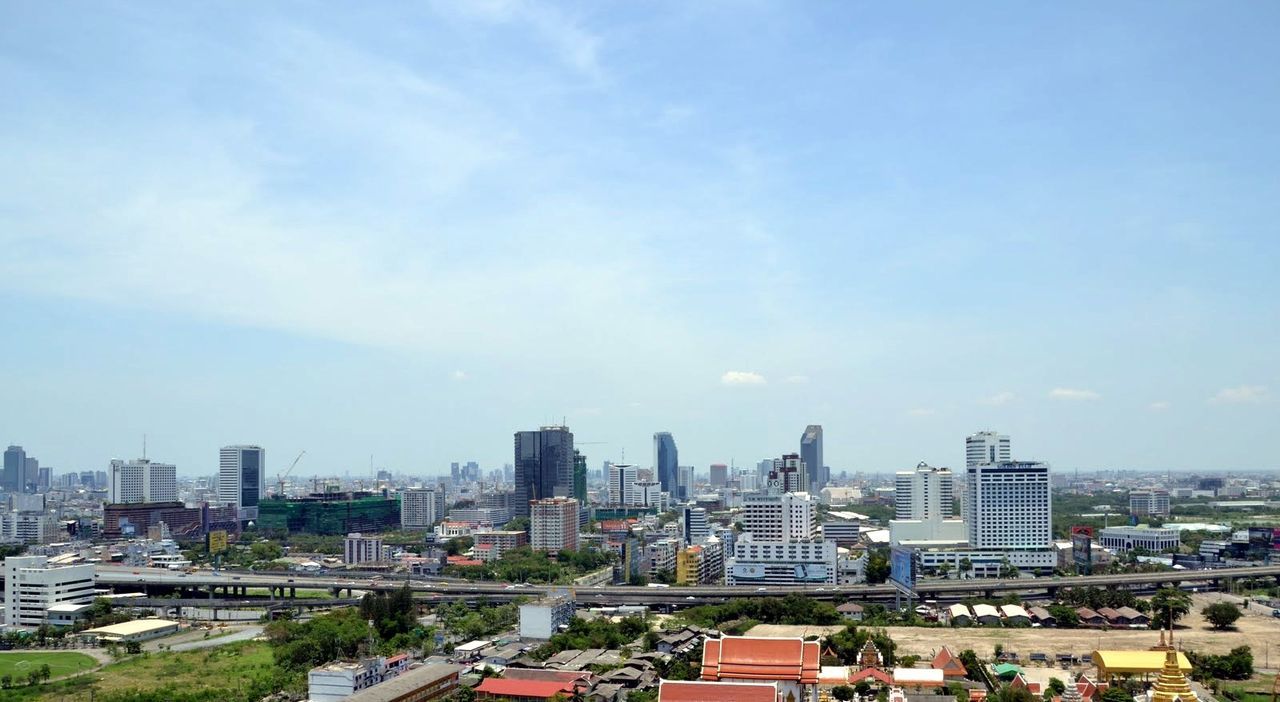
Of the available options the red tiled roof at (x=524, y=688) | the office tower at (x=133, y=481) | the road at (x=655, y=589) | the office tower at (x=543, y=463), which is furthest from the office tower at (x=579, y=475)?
the red tiled roof at (x=524, y=688)

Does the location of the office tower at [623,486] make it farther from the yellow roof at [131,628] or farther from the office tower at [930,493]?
the yellow roof at [131,628]

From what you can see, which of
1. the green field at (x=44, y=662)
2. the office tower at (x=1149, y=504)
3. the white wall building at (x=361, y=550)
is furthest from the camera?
the office tower at (x=1149, y=504)

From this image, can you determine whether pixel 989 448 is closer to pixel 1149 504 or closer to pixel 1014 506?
pixel 1014 506

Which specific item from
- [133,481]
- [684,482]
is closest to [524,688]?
[133,481]

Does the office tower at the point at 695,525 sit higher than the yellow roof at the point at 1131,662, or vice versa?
the yellow roof at the point at 1131,662

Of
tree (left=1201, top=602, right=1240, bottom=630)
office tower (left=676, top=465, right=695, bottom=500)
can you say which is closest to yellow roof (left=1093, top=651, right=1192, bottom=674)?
tree (left=1201, top=602, right=1240, bottom=630)

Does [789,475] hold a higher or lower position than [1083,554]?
higher
